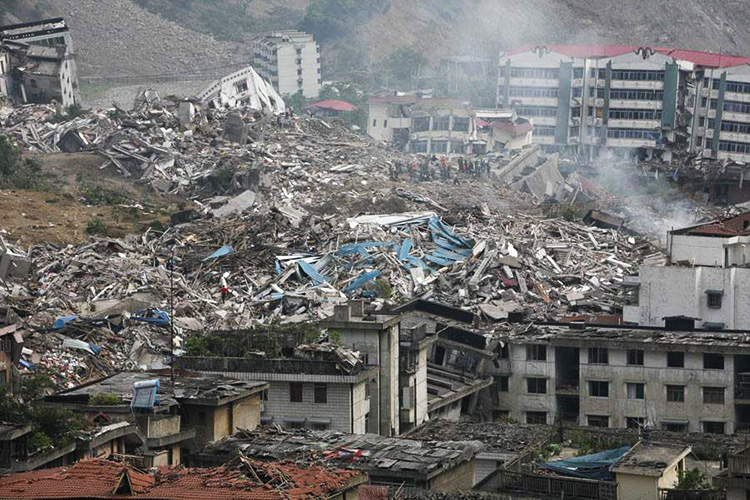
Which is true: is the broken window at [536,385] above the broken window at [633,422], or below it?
above

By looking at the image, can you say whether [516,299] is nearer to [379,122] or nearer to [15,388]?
[15,388]

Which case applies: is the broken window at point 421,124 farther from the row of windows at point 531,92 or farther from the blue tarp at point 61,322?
the blue tarp at point 61,322

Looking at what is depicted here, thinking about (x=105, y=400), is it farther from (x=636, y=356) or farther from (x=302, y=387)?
(x=636, y=356)

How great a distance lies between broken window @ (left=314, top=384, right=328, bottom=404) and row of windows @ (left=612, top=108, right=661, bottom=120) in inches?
1884

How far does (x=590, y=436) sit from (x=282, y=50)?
60737mm

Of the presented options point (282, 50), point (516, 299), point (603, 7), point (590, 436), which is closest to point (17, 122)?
point (516, 299)

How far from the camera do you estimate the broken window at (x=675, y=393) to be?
115 ft

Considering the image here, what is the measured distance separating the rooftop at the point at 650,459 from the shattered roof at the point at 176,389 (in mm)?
5655

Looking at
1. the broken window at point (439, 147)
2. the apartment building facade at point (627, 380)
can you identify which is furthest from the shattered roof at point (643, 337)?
the broken window at point (439, 147)

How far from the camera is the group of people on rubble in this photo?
59125 millimetres

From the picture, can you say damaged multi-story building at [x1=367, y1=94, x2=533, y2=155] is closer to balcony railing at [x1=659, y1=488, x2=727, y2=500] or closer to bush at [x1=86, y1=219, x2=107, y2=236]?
bush at [x1=86, y1=219, x2=107, y2=236]

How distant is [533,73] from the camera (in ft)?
253

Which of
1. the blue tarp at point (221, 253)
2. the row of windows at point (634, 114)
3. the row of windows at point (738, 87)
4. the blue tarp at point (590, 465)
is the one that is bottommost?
the blue tarp at point (590, 465)

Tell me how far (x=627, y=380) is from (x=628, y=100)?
134 feet
